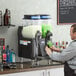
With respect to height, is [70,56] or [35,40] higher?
[35,40]

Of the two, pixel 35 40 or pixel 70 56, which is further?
pixel 35 40

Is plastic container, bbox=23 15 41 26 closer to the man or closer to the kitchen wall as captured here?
the kitchen wall

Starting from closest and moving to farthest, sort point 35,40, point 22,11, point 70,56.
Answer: point 70,56 < point 35,40 < point 22,11

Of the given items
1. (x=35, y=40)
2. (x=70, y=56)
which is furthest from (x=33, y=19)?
(x=70, y=56)

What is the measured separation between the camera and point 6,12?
12.1 ft

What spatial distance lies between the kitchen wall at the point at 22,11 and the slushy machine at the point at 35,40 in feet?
0.76

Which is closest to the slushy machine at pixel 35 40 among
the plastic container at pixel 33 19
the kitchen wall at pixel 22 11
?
the plastic container at pixel 33 19

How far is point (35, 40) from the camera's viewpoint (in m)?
3.51

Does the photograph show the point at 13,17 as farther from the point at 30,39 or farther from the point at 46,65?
the point at 46,65

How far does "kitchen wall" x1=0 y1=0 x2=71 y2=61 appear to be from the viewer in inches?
149

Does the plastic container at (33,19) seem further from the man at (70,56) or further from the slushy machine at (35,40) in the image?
the man at (70,56)

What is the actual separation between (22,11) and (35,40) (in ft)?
2.13

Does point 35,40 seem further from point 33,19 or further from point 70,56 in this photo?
point 70,56

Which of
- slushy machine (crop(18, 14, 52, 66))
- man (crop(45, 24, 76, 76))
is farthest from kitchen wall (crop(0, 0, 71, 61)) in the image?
man (crop(45, 24, 76, 76))
